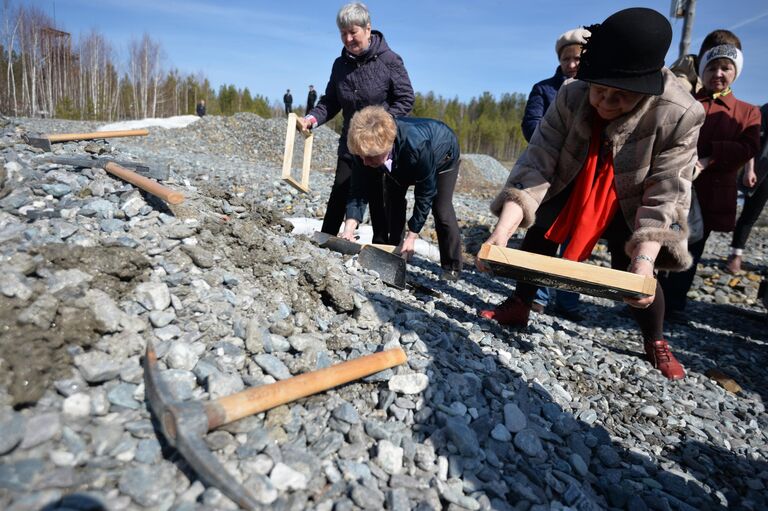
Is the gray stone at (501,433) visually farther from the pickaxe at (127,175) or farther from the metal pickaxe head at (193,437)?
the pickaxe at (127,175)

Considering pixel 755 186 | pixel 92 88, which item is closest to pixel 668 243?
pixel 755 186

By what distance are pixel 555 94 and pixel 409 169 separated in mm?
1297

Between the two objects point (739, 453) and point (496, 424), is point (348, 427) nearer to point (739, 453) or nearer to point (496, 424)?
point (496, 424)

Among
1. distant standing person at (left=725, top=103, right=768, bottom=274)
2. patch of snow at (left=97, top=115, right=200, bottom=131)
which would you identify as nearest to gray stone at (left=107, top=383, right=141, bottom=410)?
distant standing person at (left=725, top=103, right=768, bottom=274)

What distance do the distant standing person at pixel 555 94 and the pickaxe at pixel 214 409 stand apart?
2.33 metres

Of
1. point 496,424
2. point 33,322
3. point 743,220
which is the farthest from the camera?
point 743,220

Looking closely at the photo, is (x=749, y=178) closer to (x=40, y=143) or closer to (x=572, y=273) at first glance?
(x=572, y=273)

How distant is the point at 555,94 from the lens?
3.44 metres

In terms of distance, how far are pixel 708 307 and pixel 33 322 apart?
5.90 metres

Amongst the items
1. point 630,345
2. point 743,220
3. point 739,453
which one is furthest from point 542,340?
point 743,220

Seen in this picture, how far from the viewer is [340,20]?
11.6 feet

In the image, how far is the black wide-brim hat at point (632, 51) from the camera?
1841 millimetres

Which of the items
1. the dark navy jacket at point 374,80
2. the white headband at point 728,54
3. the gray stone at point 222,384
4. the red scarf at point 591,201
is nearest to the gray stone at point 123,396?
the gray stone at point 222,384

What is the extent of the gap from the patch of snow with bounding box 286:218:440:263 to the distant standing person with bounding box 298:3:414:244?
22.6 inches
